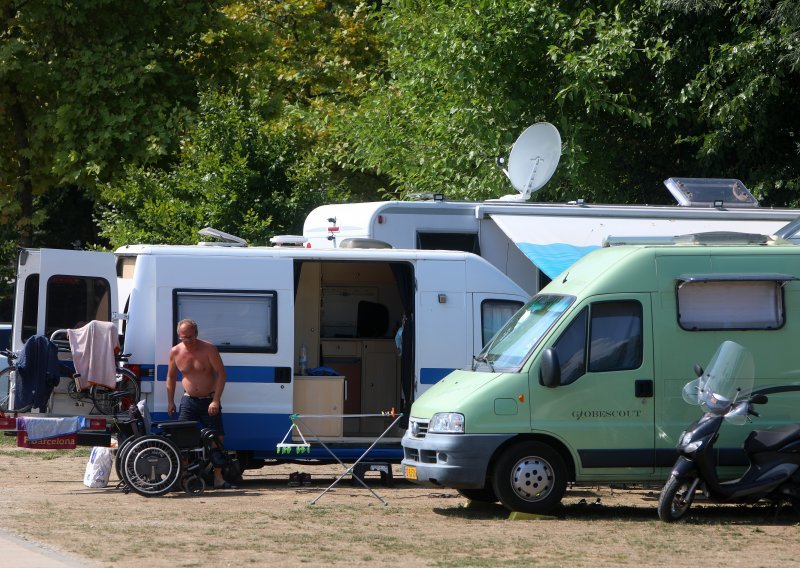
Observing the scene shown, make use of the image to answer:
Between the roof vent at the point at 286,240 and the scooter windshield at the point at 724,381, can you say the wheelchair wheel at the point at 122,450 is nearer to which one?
the roof vent at the point at 286,240

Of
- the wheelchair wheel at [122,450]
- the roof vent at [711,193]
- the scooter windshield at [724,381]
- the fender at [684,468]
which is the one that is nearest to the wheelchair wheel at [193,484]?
the wheelchair wheel at [122,450]

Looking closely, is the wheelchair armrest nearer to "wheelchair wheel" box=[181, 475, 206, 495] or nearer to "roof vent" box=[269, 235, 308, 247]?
"wheelchair wheel" box=[181, 475, 206, 495]

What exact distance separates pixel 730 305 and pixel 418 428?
117 inches

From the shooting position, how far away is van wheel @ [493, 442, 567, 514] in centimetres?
1114

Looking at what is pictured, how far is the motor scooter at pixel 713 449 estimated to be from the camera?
10766mm

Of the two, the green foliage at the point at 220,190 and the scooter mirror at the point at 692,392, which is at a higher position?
the green foliage at the point at 220,190

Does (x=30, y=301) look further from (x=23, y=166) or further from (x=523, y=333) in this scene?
(x=23, y=166)

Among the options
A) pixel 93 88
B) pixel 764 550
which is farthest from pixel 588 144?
pixel 764 550

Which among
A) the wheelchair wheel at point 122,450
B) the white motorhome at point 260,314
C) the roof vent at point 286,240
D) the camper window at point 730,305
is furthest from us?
the roof vent at point 286,240

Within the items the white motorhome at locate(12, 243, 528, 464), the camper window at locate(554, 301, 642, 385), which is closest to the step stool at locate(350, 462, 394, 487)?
the white motorhome at locate(12, 243, 528, 464)

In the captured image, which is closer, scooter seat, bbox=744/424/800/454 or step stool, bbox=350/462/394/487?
scooter seat, bbox=744/424/800/454

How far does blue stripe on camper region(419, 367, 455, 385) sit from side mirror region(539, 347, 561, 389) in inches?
97.4

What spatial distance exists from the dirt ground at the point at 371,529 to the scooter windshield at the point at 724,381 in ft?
3.37

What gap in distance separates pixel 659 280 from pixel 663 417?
120 cm
